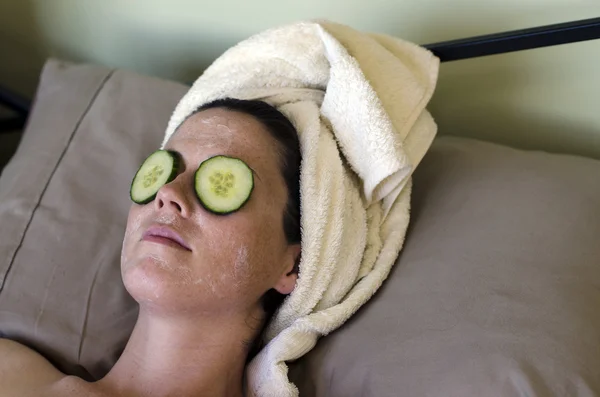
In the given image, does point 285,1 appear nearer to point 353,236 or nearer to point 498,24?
point 498,24

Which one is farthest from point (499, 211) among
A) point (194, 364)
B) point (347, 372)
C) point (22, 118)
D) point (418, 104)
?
point (22, 118)

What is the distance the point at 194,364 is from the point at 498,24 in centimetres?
82

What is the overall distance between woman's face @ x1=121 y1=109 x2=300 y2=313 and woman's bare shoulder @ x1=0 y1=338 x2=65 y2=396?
198 millimetres

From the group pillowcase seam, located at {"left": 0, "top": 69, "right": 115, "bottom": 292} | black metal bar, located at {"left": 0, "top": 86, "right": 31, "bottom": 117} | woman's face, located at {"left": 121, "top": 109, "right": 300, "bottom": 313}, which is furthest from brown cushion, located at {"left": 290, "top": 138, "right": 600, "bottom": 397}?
black metal bar, located at {"left": 0, "top": 86, "right": 31, "bottom": 117}

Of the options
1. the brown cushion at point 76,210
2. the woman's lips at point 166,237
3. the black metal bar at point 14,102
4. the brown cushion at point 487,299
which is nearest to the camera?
the brown cushion at point 487,299

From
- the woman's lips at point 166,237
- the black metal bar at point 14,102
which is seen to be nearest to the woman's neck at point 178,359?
the woman's lips at point 166,237

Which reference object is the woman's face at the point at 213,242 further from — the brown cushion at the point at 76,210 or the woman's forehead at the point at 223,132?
the brown cushion at the point at 76,210

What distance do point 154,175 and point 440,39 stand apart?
649 mm

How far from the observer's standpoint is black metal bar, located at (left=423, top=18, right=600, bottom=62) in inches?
41.3

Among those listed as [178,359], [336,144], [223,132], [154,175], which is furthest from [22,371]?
[336,144]

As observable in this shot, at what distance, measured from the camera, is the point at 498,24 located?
1200 mm

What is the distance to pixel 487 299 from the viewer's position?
0.88 meters

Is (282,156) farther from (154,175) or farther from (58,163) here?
(58,163)

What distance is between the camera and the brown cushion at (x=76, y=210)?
1.03 m
